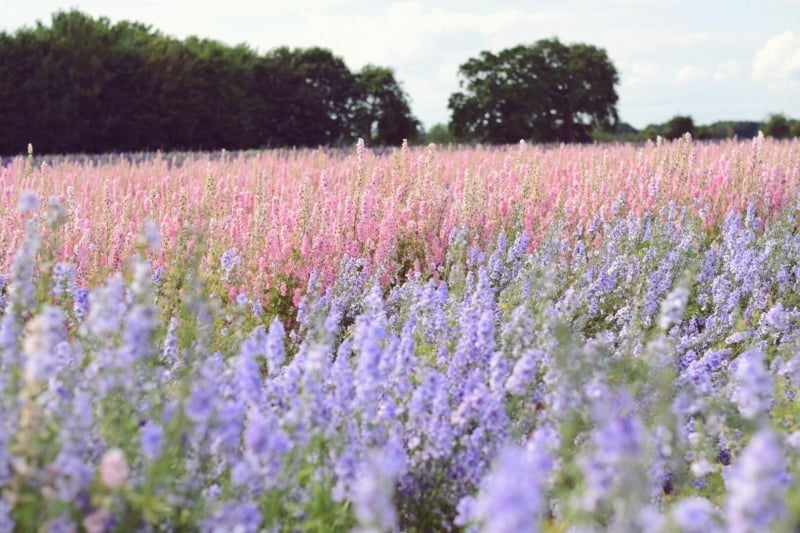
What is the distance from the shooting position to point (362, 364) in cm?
240

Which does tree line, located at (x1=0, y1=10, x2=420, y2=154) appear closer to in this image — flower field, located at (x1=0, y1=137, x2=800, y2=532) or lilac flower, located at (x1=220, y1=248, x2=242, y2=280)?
flower field, located at (x1=0, y1=137, x2=800, y2=532)

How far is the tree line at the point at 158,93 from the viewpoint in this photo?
2253cm

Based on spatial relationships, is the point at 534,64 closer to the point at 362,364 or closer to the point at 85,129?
the point at 85,129

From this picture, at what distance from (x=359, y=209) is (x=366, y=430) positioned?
395cm

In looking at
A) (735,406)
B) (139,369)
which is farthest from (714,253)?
(139,369)

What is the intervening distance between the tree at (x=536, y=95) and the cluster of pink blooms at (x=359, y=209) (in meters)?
28.0

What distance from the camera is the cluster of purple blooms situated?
172cm

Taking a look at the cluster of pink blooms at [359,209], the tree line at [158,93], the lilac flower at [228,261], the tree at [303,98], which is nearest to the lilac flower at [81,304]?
the cluster of pink blooms at [359,209]

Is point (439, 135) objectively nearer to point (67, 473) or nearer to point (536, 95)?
point (536, 95)

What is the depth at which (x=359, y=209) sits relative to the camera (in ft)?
A: 21.2

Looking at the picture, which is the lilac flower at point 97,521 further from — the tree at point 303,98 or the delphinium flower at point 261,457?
the tree at point 303,98

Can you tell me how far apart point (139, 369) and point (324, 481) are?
85 cm

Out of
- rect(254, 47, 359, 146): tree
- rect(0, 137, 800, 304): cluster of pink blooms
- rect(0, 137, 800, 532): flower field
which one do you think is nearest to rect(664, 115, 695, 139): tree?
rect(254, 47, 359, 146): tree

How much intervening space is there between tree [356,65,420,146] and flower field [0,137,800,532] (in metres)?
28.4
